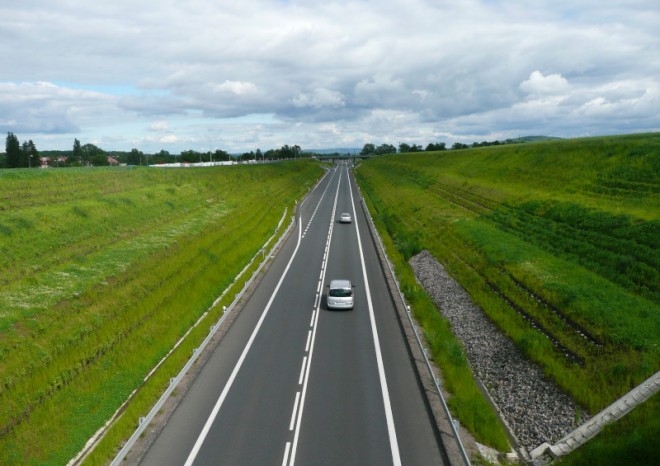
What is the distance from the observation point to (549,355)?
1917 centimetres

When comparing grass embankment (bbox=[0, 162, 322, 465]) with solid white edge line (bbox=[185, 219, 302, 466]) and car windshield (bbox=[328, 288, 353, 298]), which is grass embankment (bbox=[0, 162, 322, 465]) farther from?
car windshield (bbox=[328, 288, 353, 298])

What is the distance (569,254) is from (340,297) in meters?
16.0

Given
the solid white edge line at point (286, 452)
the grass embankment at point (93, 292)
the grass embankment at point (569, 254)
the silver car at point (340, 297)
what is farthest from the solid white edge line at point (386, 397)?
the grass embankment at point (93, 292)

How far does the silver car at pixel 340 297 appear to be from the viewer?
25250 millimetres

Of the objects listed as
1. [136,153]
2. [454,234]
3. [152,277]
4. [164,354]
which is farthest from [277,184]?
[136,153]

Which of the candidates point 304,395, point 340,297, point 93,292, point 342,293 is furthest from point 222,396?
point 93,292

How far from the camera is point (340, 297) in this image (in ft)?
83.3

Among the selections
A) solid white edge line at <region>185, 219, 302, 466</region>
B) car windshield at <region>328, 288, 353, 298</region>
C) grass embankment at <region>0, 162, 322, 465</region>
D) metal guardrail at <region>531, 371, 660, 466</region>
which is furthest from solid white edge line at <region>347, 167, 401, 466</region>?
grass embankment at <region>0, 162, 322, 465</region>

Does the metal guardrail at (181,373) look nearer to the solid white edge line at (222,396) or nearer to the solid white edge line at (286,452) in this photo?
the solid white edge line at (222,396)

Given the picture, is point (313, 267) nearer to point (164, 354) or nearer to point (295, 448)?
point (164, 354)

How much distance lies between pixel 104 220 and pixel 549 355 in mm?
41391

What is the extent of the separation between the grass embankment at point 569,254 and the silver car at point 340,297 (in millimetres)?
4531

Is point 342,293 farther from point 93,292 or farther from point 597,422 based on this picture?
point 93,292

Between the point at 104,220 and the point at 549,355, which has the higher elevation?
the point at 104,220
